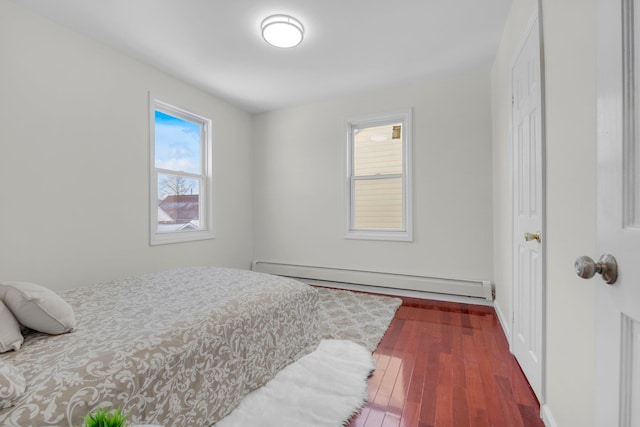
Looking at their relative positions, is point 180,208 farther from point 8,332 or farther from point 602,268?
point 602,268

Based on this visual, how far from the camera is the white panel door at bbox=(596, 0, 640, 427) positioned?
58 cm

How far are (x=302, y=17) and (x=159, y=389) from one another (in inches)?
100

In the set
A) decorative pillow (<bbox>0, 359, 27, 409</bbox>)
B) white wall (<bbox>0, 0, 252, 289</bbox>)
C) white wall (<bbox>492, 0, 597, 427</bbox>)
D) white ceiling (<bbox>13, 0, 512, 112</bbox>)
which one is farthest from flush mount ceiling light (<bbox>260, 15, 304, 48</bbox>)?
decorative pillow (<bbox>0, 359, 27, 409</bbox>)

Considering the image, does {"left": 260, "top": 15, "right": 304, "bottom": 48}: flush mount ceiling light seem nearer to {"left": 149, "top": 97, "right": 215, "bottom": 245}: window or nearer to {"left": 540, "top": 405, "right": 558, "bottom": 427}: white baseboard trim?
{"left": 149, "top": 97, "right": 215, "bottom": 245}: window

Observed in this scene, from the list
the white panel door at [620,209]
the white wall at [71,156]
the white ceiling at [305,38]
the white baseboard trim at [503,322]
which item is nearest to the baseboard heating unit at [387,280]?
the white baseboard trim at [503,322]

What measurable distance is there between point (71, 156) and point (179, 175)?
3.56 feet

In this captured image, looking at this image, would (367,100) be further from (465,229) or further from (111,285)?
(111,285)

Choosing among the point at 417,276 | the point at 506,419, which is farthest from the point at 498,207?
the point at 506,419

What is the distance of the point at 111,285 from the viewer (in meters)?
2.12

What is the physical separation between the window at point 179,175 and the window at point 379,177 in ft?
6.30

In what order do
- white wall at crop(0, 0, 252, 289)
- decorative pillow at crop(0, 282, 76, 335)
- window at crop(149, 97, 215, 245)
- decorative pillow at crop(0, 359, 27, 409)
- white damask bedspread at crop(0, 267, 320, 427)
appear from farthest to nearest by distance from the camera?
window at crop(149, 97, 215, 245), white wall at crop(0, 0, 252, 289), decorative pillow at crop(0, 282, 76, 335), white damask bedspread at crop(0, 267, 320, 427), decorative pillow at crop(0, 359, 27, 409)

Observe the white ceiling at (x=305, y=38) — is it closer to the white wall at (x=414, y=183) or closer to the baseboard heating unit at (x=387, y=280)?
the white wall at (x=414, y=183)

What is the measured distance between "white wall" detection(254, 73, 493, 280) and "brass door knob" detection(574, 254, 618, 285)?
272 cm

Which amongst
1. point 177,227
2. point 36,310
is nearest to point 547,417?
point 36,310
